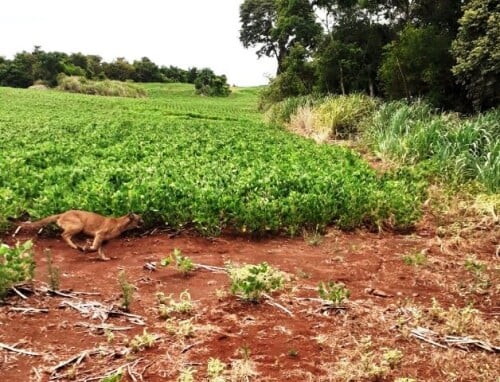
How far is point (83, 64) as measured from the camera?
63.8 meters

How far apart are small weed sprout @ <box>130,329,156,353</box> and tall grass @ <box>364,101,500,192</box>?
5.60 metres

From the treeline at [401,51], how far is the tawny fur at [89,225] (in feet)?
25.8

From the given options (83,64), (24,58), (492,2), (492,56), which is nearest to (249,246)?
(492,56)

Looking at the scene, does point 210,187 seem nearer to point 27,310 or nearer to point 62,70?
point 27,310

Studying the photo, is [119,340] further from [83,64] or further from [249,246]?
[83,64]

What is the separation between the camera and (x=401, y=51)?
1512cm

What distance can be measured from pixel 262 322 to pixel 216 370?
31.9 inches

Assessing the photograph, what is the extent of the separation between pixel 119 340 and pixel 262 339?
95cm

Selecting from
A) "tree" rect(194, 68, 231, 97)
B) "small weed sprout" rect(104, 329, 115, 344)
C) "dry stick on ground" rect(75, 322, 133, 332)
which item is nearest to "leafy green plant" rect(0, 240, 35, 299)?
"dry stick on ground" rect(75, 322, 133, 332)

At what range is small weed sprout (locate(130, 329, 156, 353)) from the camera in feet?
10.6

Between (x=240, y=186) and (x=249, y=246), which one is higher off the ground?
(x=240, y=186)

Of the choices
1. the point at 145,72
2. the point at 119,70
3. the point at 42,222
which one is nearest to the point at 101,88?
the point at 119,70

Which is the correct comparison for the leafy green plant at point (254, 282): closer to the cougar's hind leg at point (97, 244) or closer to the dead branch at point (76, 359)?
the dead branch at point (76, 359)

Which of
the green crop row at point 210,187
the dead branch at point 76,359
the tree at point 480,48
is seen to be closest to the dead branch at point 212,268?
the green crop row at point 210,187
